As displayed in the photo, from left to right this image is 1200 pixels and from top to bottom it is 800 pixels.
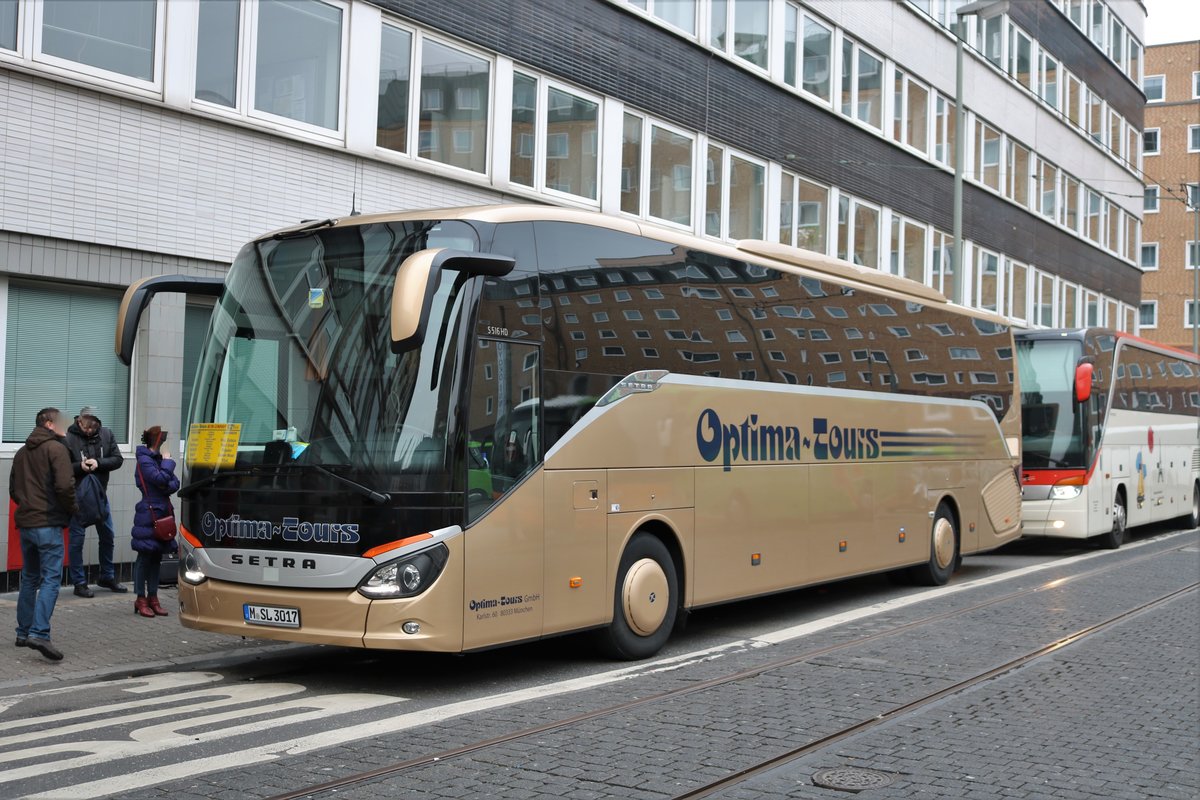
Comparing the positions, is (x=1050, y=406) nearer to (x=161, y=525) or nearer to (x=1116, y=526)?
(x=1116, y=526)

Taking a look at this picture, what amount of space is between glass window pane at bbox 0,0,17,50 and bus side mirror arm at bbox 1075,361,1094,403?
15.1m

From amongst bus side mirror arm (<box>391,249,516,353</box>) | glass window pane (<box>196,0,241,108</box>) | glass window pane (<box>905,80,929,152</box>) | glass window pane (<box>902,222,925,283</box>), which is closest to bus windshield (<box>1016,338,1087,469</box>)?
glass window pane (<box>902,222,925,283</box>)

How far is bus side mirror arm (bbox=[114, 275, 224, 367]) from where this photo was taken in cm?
884

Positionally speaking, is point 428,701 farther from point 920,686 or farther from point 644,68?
point 644,68

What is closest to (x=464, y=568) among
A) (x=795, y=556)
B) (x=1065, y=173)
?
(x=795, y=556)

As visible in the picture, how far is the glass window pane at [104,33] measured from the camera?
13.0m

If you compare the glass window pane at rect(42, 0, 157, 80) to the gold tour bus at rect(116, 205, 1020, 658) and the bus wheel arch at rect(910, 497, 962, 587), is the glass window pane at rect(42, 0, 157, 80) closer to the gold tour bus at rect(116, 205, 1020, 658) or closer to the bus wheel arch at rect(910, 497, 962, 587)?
the gold tour bus at rect(116, 205, 1020, 658)

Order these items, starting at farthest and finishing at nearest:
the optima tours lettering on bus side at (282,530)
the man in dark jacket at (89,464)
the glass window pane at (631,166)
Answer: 1. the glass window pane at (631,166)
2. the man in dark jacket at (89,464)
3. the optima tours lettering on bus side at (282,530)

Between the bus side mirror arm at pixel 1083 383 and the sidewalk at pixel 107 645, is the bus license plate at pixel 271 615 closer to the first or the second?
the sidewalk at pixel 107 645

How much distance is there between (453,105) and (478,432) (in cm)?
995

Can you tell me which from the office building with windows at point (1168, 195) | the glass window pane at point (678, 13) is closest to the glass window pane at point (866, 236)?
the glass window pane at point (678, 13)

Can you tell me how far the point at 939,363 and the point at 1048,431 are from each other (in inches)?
226

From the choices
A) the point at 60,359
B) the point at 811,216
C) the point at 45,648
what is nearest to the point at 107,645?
the point at 45,648

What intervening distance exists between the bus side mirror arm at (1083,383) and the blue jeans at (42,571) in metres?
15.3
